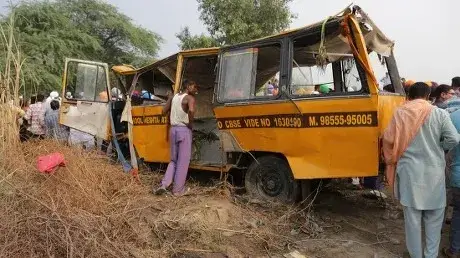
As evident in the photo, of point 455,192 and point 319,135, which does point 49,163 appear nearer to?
point 319,135

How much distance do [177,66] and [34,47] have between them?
12.8 metres

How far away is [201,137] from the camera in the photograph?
668cm

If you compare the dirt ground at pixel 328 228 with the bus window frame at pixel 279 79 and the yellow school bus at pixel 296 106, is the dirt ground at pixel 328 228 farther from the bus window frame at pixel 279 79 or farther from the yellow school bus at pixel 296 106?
the bus window frame at pixel 279 79

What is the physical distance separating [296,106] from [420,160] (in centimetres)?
145

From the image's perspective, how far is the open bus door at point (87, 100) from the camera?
765cm

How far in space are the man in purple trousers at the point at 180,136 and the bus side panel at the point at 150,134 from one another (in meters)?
0.47

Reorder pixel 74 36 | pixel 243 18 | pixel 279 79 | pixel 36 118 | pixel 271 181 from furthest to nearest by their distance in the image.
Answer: pixel 74 36 → pixel 243 18 → pixel 36 118 → pixel 271 181 → pixel 279 79

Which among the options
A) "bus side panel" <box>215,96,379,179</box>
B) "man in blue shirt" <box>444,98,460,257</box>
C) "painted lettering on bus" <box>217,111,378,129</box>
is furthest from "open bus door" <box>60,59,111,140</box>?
"man in blue shirt" <box>444,98,460,257</box>

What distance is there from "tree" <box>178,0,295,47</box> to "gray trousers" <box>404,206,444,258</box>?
12.3m

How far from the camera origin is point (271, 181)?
5508 millimetres

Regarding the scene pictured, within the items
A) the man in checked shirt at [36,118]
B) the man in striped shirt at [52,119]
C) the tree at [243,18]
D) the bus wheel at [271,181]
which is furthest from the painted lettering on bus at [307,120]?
the tree at [243,18]

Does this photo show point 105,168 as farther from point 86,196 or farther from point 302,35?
point 302,35

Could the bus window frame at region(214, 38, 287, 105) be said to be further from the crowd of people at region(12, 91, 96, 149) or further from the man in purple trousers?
the crowd of people at region(12, 91, 96, 149)

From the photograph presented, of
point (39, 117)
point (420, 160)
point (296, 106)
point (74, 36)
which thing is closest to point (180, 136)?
point (296, 106)
